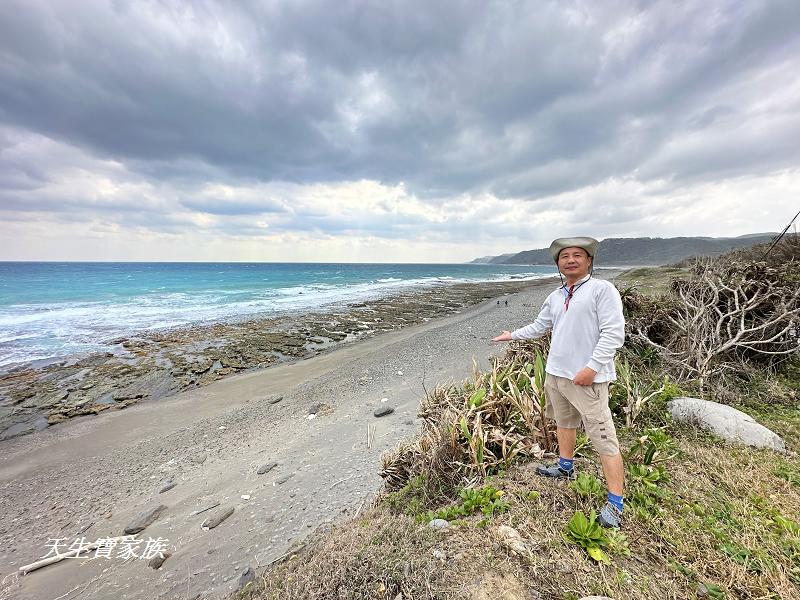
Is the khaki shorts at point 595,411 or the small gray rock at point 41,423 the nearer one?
the khaki shorts at point 595,411

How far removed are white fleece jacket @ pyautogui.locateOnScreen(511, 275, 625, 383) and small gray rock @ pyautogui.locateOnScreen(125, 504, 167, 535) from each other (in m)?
5.36

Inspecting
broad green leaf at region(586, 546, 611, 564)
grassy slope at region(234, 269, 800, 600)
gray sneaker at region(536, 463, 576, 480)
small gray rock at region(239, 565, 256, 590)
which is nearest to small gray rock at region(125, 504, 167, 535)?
small gray rock at region(239, 565, 256, 590)

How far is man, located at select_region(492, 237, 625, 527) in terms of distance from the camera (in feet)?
8.01

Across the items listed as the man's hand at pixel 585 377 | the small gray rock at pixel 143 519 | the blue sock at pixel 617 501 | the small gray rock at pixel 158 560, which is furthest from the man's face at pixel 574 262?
the small gray rock at pixel 143 519

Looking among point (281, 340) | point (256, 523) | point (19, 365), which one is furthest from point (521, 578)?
point (19, 365)

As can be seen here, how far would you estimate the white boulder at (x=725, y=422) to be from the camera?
139 inches

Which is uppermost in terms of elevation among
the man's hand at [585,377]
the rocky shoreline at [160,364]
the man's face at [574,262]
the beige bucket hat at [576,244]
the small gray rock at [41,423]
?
the beige bucket hat at [576,244]

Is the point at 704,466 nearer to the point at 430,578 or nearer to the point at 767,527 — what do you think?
the point at 767,527

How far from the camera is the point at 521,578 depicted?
2023 millimetres

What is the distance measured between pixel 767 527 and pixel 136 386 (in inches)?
524

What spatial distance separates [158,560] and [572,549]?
4189mm

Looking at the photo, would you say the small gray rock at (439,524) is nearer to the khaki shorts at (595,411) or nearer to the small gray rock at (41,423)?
the khaki shorts at (595,411)

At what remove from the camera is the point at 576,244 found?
268 cm

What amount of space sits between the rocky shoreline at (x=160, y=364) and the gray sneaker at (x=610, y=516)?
10.9 metres
